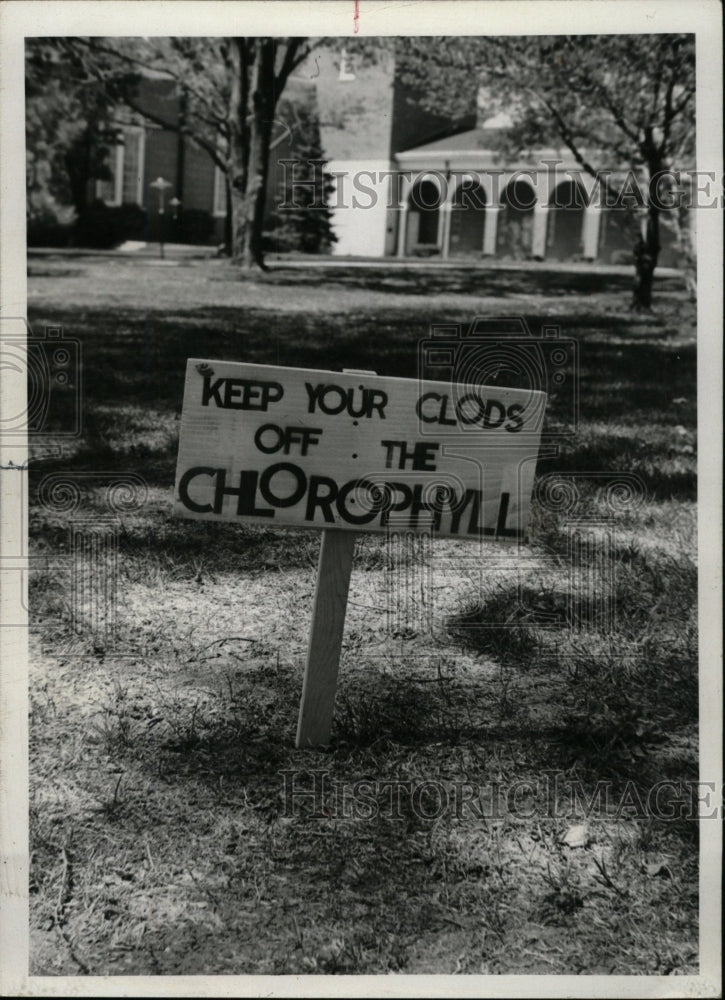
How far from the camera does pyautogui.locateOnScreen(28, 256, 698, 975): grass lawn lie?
2029 mm

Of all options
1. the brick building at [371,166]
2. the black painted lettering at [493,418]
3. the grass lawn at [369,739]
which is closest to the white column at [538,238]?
the brick building at [371,166]

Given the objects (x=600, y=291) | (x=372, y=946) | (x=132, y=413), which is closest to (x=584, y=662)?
(x=372, y=946)

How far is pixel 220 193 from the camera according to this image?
5348 millimetres

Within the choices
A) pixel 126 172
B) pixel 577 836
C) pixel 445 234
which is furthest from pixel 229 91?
pixel 577 836

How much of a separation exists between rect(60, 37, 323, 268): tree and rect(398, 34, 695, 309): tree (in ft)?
2.38

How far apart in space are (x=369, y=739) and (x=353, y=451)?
844 millimetres

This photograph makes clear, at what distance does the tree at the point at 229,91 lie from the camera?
4320 mm

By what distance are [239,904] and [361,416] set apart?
114 centimetres

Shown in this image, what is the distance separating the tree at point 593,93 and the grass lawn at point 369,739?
1.65 m

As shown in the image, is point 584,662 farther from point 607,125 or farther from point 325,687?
point 607,125

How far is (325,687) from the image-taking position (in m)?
2.37

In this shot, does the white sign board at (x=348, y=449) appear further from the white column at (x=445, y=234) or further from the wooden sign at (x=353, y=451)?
the white column at (x=445, y=234)

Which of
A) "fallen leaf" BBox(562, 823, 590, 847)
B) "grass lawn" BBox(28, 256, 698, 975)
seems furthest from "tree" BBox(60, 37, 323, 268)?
"fallen leaf" BBox(562, 823, 590, 847)

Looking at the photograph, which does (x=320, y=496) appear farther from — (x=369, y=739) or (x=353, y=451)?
(x=369, y=739)
